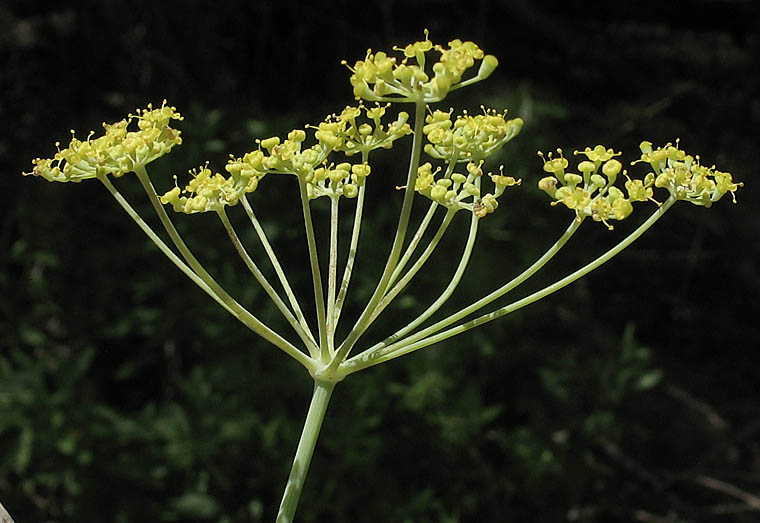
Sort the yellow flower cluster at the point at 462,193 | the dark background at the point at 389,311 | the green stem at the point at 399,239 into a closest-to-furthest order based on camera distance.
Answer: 1. the green stem at the point at 399,239
2. the yellow flower cluster at the point at 462,193
3. the dark background at the point at 389,311

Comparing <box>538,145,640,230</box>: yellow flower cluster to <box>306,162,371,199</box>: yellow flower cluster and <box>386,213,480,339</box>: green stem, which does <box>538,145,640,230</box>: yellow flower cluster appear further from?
<box>306,162,371,199</box>: yellow flower cluster

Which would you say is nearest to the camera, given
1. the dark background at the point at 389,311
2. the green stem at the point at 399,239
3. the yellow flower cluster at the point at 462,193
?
the green stem at the point at 399,239

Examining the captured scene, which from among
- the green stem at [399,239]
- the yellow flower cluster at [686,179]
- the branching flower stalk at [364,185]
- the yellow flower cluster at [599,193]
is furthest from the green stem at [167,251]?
the yellow flower cluster at [686,179]

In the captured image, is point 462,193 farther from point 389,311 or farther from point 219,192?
point 389,311

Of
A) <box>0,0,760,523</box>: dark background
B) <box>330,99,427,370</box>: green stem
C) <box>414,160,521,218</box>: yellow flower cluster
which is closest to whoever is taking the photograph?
<box>330,99,427,370</box>: green stem

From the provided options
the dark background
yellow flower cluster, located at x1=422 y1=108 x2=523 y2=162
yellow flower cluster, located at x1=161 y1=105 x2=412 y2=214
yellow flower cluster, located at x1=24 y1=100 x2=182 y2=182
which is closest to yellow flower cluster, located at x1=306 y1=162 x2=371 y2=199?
yellow flower cluster, located at x1=161 y1=105 x2=412 y2=214

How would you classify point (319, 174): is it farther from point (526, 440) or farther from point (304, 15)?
point (304, 15)

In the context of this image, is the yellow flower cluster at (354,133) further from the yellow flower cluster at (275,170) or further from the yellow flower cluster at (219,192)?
the yellow flower cluster at (219,192)

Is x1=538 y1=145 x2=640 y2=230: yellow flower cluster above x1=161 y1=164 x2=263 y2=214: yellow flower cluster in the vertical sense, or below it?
below
